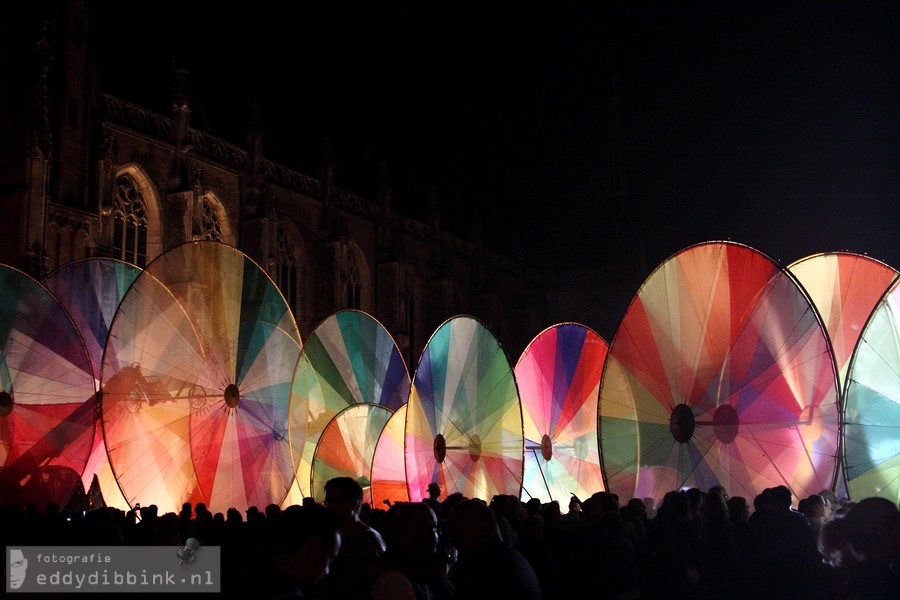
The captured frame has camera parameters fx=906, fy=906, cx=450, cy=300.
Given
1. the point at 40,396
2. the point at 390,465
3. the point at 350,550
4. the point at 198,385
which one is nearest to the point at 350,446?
the point at 390,465

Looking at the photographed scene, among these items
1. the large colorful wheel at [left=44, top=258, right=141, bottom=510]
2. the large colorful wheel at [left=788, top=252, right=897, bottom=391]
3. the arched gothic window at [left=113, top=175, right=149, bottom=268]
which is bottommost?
the large colorful wheel at [left=788, top=252, right=897, bottom=391]

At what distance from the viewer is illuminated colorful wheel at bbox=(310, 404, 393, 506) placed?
50.9 ft

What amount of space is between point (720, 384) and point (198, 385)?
25.4ft

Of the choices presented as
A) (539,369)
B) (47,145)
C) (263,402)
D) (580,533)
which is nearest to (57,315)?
(263,402)

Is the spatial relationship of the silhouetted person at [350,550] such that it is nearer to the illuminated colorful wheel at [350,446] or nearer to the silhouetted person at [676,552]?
the silhouetted person at [676,552]

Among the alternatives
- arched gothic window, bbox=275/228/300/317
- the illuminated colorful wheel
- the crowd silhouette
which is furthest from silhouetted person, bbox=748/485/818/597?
arched gothic window, bbox=275/228/300/317

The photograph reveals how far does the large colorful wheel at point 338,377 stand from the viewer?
15.9 m

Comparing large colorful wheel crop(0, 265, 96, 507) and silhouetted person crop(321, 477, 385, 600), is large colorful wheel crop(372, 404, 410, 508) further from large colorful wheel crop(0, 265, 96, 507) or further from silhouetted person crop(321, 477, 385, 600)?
silhouetted person crop(321, 477, 385, 600)

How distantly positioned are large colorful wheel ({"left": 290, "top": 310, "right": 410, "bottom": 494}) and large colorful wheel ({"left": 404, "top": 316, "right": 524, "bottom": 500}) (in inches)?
92.7

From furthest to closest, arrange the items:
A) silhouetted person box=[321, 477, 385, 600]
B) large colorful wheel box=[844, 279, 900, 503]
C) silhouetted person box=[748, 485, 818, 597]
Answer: large colorful wheel box=[844, 279, 900, 503] → silhouetted person box=[748, 485, 818, 597] → silhouetted person box=[321, 477, 385, 600]

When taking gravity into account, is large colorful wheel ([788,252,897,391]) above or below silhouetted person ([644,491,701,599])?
above

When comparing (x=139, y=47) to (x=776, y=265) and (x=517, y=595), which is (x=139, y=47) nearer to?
(x=776, y=265)

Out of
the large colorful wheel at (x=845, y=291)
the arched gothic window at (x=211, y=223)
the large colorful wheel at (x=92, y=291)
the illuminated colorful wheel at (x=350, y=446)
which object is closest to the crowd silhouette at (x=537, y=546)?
the large colorful wheel at (x=845, y=291)

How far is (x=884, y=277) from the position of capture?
1212 centimetres
